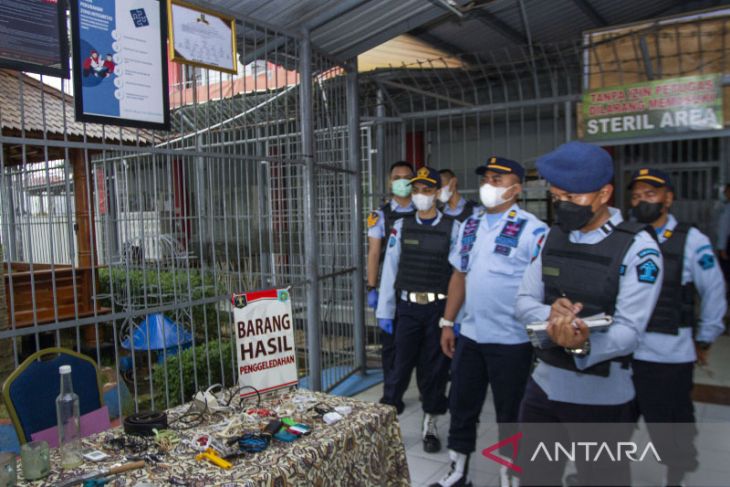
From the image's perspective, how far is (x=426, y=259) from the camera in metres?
3.89

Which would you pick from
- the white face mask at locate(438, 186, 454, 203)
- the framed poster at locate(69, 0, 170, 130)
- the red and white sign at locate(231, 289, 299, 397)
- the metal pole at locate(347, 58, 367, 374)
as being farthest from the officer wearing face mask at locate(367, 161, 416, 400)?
the framed poster at locate(69, 0, 170, 130)

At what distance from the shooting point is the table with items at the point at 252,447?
1.83 meters

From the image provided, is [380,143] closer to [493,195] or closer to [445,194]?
[445,194]

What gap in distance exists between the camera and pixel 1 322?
13.5 ft

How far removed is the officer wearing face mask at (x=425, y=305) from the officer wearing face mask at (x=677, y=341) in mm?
1314

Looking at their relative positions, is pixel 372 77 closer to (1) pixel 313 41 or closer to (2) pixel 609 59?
(1) pixel 313 41

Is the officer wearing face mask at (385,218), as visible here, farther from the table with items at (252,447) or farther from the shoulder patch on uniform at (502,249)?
the table with items at (252,447)

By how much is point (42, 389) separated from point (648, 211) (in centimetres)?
338

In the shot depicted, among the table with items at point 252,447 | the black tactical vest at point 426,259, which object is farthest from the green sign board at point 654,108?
the table with items at point 252,447

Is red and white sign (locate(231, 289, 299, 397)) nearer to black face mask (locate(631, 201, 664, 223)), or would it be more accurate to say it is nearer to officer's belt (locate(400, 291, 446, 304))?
officer's belt (locate(400, 291, 446, 304))

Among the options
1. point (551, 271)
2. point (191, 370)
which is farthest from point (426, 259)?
point (191, 370)

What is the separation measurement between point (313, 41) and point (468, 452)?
3417 mm

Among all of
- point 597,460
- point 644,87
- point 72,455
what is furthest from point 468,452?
point 644,87

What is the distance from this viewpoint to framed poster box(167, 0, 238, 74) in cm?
318
